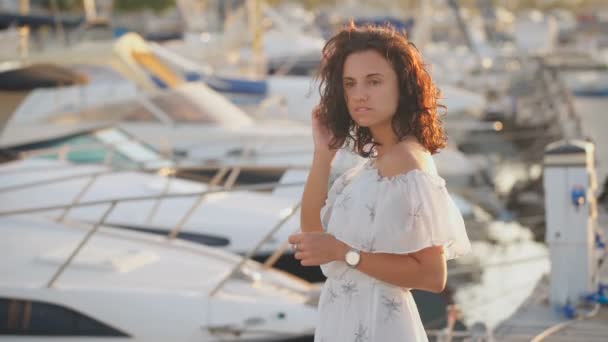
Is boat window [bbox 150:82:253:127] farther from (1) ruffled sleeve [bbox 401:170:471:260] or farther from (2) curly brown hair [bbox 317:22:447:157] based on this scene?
(1) ruffled sleeve [bbox 401:170:471:260]

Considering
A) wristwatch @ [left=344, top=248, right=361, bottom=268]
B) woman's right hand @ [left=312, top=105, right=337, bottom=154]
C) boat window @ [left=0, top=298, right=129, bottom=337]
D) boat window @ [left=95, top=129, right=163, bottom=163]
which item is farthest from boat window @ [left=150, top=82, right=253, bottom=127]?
wristwatch @ [left=344, top=248, right=361, bottom=268]

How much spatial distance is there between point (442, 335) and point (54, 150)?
5.28 metres

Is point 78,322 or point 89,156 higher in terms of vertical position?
point 89,156

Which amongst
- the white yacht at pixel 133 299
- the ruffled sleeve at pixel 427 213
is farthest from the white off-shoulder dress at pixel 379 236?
the white yacht at pixel 133 299

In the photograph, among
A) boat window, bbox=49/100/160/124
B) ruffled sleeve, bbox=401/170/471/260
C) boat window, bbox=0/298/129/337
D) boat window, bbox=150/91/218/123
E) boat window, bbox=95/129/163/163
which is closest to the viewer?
ruffled sleeve, bbox=401/170/471/260

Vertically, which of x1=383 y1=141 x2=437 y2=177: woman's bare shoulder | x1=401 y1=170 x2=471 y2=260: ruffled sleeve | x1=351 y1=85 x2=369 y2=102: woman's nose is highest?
x1=351 y1=85 x2=369 y2=102: woman's nose

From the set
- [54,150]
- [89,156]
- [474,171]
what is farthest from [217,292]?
[474,171]

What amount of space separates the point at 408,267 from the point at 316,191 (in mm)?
368

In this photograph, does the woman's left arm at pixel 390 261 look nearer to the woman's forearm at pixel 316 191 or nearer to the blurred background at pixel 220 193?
the woman's forearm at pixel 316 191

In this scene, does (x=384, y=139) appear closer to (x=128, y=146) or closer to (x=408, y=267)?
(x=408, y=267)

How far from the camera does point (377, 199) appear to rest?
246cm

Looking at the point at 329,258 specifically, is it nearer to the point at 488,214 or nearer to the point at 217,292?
the point at 217,292

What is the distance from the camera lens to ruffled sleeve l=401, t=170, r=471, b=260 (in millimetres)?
2410

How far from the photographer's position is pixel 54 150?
921cm
